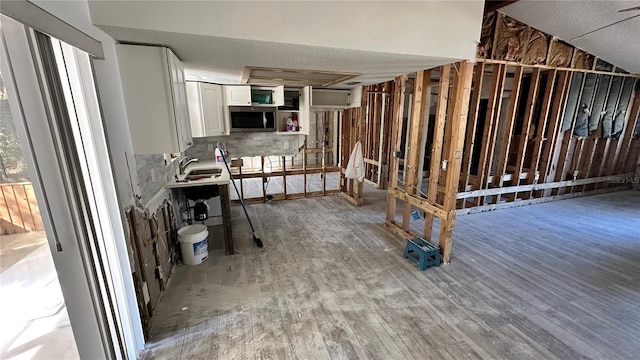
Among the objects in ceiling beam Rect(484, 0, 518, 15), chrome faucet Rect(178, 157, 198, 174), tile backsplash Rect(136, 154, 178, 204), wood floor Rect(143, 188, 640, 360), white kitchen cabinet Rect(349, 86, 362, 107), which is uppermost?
ceiling beam Rect(484, 0, 518, 15)

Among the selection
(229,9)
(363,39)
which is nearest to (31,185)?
(229,9)

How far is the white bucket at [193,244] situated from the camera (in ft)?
9.91

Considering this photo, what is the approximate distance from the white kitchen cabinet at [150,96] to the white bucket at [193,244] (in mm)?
1277

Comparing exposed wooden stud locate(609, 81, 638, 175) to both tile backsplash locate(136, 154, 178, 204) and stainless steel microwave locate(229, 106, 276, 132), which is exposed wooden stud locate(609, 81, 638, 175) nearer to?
stainless steel microwave locate(229, 106, 276, 132)

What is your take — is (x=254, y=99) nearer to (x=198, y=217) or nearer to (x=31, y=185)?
(x=198, y=217)

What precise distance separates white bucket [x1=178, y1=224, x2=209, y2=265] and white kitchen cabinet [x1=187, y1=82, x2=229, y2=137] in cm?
165

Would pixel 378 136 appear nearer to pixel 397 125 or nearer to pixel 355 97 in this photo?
pixel 355 97

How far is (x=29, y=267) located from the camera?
1256 millimetres

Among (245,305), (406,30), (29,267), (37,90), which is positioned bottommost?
(245,305)

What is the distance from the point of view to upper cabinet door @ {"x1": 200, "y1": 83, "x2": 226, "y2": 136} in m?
4.04

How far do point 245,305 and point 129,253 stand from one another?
1088 mm

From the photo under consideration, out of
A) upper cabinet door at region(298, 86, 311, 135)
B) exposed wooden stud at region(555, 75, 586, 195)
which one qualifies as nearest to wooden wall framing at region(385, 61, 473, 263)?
upper cabinet door at region(298, 86, 311, 135)

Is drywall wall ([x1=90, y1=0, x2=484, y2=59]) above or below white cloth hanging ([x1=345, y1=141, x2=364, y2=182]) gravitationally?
above

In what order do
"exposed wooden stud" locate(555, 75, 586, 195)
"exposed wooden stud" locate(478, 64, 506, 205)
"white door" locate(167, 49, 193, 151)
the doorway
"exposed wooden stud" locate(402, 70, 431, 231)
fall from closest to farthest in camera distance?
the doorway, "white door" locate(167, 49, 193, 151), "exposed wooden stud" locate(402, 70, 431, 231), "exposed wooden stud" locate(478, 64, 506, 205), "exposed wooden stud" locate(555, 75, 586, 195)
